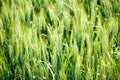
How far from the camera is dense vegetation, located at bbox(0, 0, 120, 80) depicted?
4.34 feet

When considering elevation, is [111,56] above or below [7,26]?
below

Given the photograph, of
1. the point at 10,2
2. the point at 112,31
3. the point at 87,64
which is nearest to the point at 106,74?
the point at 87,64

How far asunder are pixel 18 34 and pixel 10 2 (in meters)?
0.57

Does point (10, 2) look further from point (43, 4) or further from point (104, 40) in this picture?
point (104, 40)

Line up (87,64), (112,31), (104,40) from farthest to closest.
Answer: (112,31) < (104,40) < (87,64)

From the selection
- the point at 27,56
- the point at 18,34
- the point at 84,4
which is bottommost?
the point at 27,56

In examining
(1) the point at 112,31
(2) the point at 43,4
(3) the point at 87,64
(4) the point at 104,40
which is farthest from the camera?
(2) the point at 43,4

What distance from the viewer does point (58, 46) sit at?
138 cm

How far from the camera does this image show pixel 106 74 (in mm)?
1333

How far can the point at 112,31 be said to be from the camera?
159cm

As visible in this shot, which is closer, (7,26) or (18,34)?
(18,34)

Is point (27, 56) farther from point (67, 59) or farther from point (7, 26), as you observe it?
point (7, 26)

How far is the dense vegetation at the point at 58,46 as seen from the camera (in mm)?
1323

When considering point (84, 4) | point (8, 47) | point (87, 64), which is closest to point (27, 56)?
point (8, 47)
